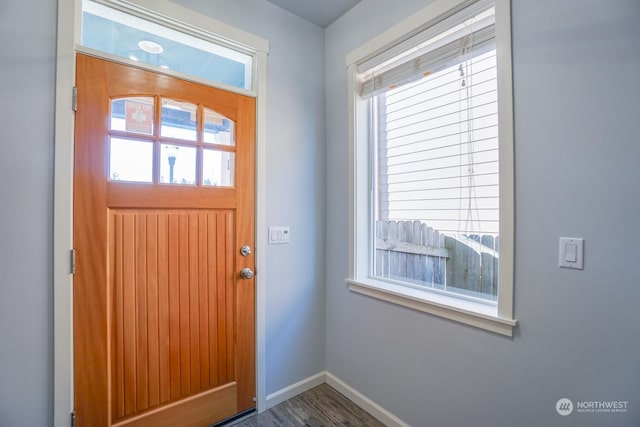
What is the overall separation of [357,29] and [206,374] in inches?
95.6

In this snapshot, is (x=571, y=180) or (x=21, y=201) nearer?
(x=571, y=180)

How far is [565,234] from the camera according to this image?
1.11 m

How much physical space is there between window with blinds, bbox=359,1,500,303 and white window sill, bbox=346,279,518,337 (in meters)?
0.08

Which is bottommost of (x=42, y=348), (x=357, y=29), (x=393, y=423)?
(x=393, y=423)

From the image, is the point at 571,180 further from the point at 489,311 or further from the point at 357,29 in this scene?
the point at 357,29

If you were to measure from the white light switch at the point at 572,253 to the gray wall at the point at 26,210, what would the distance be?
215cm

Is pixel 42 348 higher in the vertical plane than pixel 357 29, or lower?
lower

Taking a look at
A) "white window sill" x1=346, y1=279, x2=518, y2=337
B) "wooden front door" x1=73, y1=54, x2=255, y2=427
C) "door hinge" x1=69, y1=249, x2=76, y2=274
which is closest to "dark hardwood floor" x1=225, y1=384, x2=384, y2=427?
"wooden front door" x1=73, y1=54, x2=255, y2=427

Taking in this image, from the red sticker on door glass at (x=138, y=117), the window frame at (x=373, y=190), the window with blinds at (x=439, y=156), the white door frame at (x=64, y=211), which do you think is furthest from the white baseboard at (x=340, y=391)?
the red sticker on door glass at (x=138, y=117)

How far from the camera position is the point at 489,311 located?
1.34m

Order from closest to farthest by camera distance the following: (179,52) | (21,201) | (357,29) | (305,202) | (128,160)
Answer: (21,201) < (128,160) < (179,52) < (357,29) < (305,202)

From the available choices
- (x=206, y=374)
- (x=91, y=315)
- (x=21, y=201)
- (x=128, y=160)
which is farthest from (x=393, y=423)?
(x=21, y=201)

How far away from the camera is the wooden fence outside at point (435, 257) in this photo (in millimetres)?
1443

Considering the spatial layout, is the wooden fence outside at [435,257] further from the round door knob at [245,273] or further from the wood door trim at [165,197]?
the wood door trim at [165,197]
